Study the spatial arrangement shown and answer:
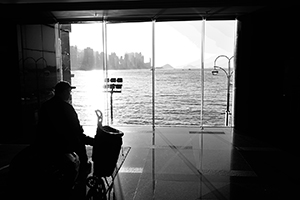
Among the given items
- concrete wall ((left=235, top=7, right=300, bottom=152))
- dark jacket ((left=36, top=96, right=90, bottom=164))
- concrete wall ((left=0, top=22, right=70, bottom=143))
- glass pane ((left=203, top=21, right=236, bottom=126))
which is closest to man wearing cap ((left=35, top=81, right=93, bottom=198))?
dark jacket ((left=36, top=96, right=90, bottom=164))

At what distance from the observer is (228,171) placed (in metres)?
4.05

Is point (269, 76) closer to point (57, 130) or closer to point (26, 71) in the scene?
point (57, 130)

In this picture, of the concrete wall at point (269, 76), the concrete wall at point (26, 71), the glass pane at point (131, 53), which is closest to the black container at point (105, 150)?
the concrete wall at point (26, 71)

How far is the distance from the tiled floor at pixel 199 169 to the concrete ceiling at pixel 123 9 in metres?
2.84

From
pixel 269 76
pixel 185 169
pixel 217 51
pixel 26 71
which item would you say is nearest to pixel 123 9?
pixel 26 71

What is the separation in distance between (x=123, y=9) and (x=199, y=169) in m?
3.63

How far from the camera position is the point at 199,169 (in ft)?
13.6

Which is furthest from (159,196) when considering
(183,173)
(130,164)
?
(130,164)

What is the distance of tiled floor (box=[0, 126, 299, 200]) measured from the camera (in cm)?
331

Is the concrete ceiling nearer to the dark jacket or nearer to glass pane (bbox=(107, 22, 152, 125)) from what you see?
glass pane (bbox=(107, 22, 152, 125))

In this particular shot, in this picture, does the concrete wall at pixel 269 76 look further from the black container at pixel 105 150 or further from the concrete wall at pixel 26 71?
the concrete wall at pixel 26 71

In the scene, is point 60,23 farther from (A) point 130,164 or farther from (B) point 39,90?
(A) point 130,164

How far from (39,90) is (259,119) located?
19.0 feet

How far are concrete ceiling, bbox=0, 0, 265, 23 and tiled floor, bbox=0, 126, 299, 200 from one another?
284cm
